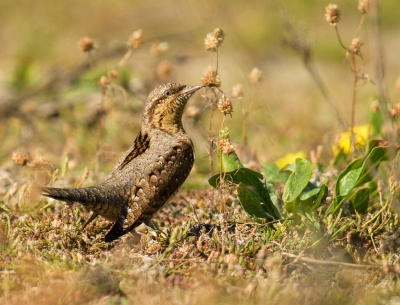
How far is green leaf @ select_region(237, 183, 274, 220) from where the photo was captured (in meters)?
3.88

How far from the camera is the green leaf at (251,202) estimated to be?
3876 millimetres

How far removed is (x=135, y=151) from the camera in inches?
173

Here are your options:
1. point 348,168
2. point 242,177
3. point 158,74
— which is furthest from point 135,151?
point 158,74

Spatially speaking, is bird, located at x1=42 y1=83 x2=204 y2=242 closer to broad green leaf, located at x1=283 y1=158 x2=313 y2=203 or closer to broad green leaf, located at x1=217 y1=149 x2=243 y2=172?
broad green leaf, located at x1=217 y1=149 x2=243 y2=172

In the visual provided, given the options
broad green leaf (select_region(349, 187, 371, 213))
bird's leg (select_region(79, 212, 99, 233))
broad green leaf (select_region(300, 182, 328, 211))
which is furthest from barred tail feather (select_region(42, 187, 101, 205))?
broad green leaf (select_region(349, 187, 371, 213))

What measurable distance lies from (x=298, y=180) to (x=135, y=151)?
1128mm

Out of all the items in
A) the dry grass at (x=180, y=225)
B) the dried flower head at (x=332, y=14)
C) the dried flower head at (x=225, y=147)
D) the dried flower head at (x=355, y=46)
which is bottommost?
the dry grass at (x=180, y=225)

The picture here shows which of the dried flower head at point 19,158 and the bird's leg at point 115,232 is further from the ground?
the dried flower head at point 19,158

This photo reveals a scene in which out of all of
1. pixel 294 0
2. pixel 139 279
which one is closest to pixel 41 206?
pixel 139 279

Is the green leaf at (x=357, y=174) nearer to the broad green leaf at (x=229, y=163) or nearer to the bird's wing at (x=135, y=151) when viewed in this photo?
the broad green leaf at (x=229, y=163)

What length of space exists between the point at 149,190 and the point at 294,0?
9575 mm

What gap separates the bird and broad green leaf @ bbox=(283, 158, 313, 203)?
691 millimetres

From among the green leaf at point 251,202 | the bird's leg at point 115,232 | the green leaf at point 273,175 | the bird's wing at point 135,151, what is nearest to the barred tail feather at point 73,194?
the bird's leg at point 115,232

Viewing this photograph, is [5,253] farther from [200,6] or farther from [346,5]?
[346,5]
